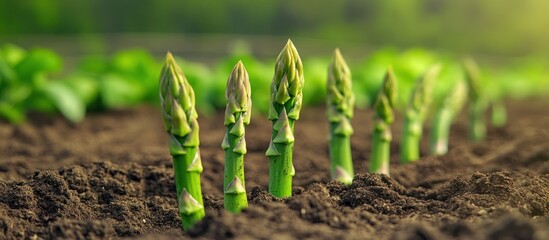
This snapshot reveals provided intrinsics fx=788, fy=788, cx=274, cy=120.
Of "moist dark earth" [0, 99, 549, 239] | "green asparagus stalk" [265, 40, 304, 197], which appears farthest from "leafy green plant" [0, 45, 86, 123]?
"green asparagus stalk" [265, 40, 304, 197]

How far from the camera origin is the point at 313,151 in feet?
16.0

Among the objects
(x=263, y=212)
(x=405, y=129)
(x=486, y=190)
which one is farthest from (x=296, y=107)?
(x=405, y=129)

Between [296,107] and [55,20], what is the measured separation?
24.2ft

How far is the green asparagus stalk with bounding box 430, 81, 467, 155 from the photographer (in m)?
4.75

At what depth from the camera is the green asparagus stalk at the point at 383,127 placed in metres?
3.78

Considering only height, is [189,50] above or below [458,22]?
below

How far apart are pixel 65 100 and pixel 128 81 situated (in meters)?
0.90

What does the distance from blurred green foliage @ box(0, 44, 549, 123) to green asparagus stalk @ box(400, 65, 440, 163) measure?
405 mm

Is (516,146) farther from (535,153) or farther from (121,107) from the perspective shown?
(121,107)

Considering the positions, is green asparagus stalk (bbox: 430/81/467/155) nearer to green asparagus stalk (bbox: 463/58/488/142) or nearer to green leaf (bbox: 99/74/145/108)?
green asparagus stalk (bbox: 463/58/488/142)

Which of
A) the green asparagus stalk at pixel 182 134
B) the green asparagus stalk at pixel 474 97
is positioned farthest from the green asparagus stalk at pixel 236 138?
the green asparagus stalk at pixel 474 97

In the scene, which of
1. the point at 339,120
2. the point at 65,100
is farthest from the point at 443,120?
the point at 65,100

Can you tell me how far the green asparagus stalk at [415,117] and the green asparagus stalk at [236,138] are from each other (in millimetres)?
1699

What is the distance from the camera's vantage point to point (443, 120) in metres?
4.88
